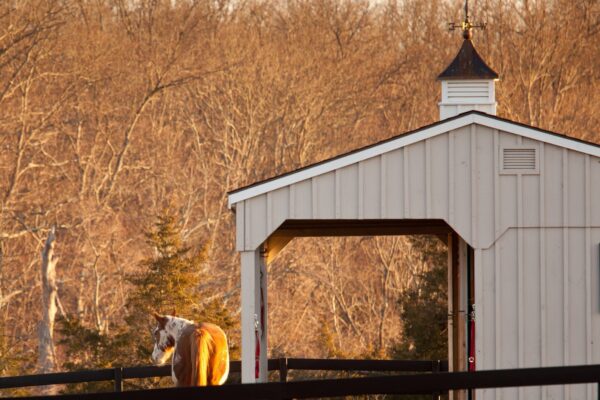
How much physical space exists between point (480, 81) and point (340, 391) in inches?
338

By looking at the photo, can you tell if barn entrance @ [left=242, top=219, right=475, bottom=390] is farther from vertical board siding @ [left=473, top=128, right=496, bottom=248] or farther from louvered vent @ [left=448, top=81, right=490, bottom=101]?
louvered vent @ [left=448, top=81, right=490, bottom=101]

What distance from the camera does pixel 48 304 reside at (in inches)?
1259

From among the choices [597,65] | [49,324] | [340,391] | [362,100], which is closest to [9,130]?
→ [49,324]

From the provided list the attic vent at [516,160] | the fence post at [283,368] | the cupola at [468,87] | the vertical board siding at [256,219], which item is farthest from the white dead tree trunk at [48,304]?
the attic vent at [516,160]

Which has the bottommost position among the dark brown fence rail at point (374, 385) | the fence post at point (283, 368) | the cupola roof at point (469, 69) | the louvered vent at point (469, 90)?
the fence post at point (283, 368)

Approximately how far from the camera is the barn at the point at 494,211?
11.7m

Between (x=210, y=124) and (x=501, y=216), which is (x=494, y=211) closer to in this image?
(x=501, y=216)

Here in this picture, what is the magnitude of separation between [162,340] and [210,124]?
26.5 metres

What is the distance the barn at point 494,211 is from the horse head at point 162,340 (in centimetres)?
92

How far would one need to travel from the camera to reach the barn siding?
11.7 meters

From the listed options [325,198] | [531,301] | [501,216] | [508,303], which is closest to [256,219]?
[325,198]

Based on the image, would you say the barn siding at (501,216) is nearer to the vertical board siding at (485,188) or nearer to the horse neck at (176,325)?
the vertical board siding at (485,188)

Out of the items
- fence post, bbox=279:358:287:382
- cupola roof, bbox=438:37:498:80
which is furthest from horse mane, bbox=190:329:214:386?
cupola roof, bbox=438:37:498:80

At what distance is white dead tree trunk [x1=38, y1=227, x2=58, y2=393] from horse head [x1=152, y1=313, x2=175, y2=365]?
19740mm
